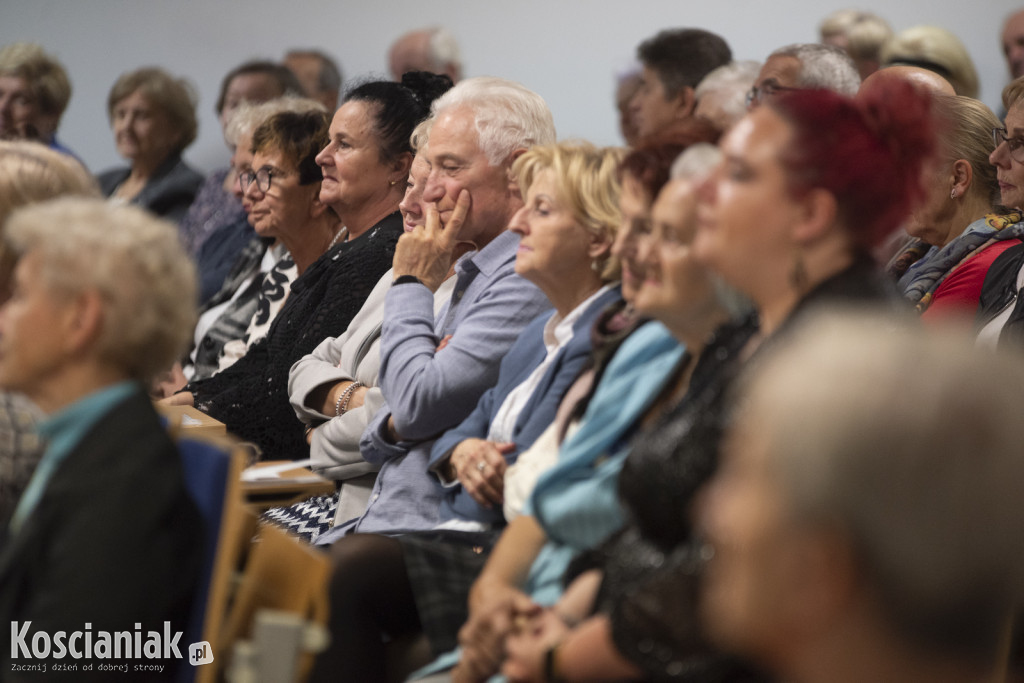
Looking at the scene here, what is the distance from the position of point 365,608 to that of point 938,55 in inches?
136

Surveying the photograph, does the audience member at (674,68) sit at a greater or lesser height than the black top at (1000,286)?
greater

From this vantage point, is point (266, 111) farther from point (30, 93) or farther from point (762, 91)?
point (30, 93)

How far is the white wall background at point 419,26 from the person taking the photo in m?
5.24

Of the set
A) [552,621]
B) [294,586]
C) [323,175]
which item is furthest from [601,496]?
[323,175]

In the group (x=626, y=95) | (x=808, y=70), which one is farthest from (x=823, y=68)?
(x=626, y=95)

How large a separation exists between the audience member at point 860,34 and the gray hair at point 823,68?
1.82 metres

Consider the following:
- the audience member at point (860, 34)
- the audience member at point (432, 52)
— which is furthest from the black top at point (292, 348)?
the audience member at point (860, 34)

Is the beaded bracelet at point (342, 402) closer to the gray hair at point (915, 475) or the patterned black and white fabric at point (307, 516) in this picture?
the patterned black and white fabric at point (307, 516)

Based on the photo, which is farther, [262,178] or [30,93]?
[30,93]

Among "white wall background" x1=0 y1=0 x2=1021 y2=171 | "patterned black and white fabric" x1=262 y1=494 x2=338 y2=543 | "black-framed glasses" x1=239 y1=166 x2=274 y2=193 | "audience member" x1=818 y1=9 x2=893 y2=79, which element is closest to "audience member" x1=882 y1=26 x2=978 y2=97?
"audience member" x1=818 y1=9 x2=893 y2=79

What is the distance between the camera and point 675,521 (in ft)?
4.95

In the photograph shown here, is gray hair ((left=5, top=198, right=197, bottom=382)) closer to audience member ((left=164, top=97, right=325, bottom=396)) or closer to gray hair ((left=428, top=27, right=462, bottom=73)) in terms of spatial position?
audience member ((left=164, top=97, right=325, bottom=396))

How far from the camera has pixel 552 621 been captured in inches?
64.8

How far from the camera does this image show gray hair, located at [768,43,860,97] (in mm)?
3299
